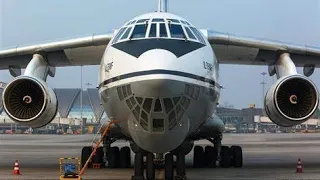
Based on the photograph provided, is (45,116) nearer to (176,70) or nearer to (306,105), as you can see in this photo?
(176,70)

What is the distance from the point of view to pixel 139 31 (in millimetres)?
10375

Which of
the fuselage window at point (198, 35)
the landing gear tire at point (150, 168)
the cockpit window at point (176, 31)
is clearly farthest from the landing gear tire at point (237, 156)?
the cockpit window at point (176, 31)

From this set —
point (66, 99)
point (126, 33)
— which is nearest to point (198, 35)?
point (126, 33)

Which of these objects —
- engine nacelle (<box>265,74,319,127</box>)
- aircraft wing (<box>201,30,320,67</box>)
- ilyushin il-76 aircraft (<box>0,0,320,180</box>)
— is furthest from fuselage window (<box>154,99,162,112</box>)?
aircraft wing (<box>201,30,320,67</box>)

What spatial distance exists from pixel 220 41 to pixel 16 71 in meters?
5.98

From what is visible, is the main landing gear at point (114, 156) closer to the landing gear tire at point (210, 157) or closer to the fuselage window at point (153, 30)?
the landing gear tire at point (210, 157)

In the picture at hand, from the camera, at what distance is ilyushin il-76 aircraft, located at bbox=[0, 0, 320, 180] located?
9227 millimetres

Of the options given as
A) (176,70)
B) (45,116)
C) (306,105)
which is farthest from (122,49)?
(306,105)

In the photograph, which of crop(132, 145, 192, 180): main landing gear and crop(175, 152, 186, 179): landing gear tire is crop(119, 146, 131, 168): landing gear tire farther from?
crop(175, 152, 186, 179): landing gear tire

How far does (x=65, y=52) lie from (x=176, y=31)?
19.4ft

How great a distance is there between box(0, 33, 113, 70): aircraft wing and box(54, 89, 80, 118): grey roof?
114m

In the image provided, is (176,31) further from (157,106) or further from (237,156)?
(237,156)

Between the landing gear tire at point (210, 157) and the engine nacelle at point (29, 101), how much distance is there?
216 inches

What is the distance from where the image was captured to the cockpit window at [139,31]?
10206mm
